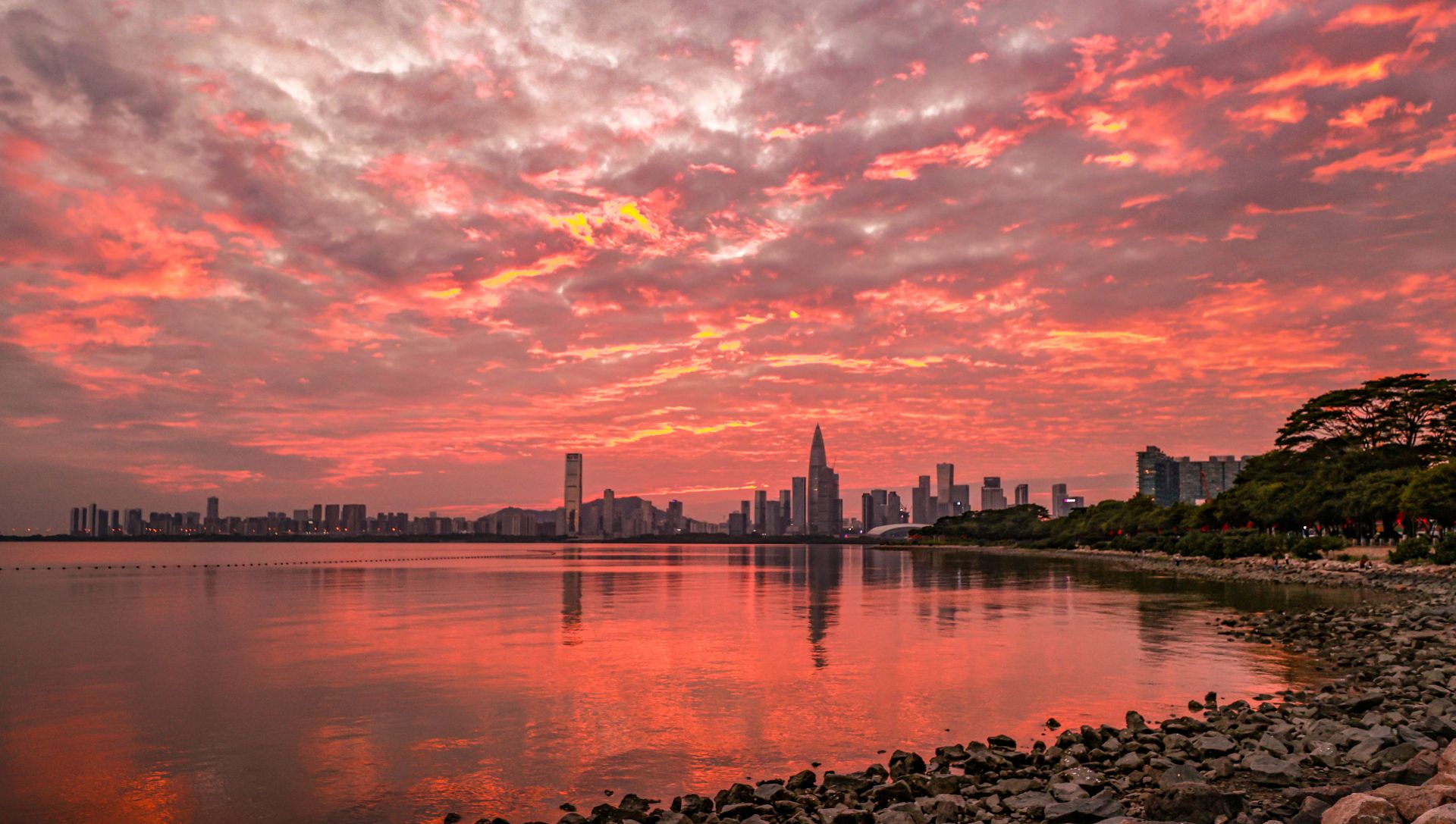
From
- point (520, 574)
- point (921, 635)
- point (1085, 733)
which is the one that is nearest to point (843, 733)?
point (1085, 733)

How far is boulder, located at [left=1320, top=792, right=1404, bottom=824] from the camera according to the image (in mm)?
12578

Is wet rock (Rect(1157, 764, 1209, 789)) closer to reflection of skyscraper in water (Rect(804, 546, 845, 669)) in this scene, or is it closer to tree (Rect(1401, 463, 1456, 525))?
reflection of skyscraper in water (Rect(804, 546, 845, 669))

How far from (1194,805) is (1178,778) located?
2.81 metres

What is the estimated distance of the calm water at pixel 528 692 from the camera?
20.9 metres

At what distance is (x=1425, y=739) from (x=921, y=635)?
29426mm

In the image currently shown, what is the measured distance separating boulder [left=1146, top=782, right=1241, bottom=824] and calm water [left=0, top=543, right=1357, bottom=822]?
7919 mm

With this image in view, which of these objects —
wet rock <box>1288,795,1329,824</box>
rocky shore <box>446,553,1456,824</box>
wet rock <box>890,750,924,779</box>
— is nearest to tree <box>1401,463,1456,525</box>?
rocky shore <box>446,553,1456,824</box>

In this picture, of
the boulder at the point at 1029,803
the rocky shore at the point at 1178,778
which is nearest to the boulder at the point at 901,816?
the rocky shore at the point at 1178,778

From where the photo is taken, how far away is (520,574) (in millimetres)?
131375

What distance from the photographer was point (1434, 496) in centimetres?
9250

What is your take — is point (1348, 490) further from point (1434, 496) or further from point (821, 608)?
point (821, 608)

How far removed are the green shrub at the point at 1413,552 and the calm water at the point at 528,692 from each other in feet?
91.4

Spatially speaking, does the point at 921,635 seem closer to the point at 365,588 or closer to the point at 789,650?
the point at 789,650

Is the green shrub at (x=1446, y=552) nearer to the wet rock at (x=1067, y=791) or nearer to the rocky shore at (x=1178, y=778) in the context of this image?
the rocky shore at (x=1178, y=778)
